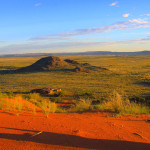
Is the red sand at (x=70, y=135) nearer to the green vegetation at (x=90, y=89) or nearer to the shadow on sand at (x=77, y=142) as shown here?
the shadow on sand at (x=77, y=142)

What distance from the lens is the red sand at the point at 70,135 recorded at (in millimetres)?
4508

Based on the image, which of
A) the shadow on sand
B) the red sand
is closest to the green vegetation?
the red sand

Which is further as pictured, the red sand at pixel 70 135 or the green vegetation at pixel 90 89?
the green vegetation at pixel 90 89

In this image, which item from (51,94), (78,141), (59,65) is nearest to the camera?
(78,141)

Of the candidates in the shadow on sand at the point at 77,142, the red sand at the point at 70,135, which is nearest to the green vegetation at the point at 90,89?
the red sand at the point at 70,135

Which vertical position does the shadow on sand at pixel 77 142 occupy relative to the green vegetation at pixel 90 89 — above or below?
above

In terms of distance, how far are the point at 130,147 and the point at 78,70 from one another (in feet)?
106

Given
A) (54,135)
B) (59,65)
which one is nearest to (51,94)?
(54,135)

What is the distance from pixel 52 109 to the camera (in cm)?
877

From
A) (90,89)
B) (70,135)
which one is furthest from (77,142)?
(90,89)

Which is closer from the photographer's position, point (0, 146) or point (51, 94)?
point (0, 146)

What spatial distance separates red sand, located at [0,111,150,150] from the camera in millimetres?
4508

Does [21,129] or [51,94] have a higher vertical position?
[21,129]

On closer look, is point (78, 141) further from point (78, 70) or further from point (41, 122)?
point (78, 70)
